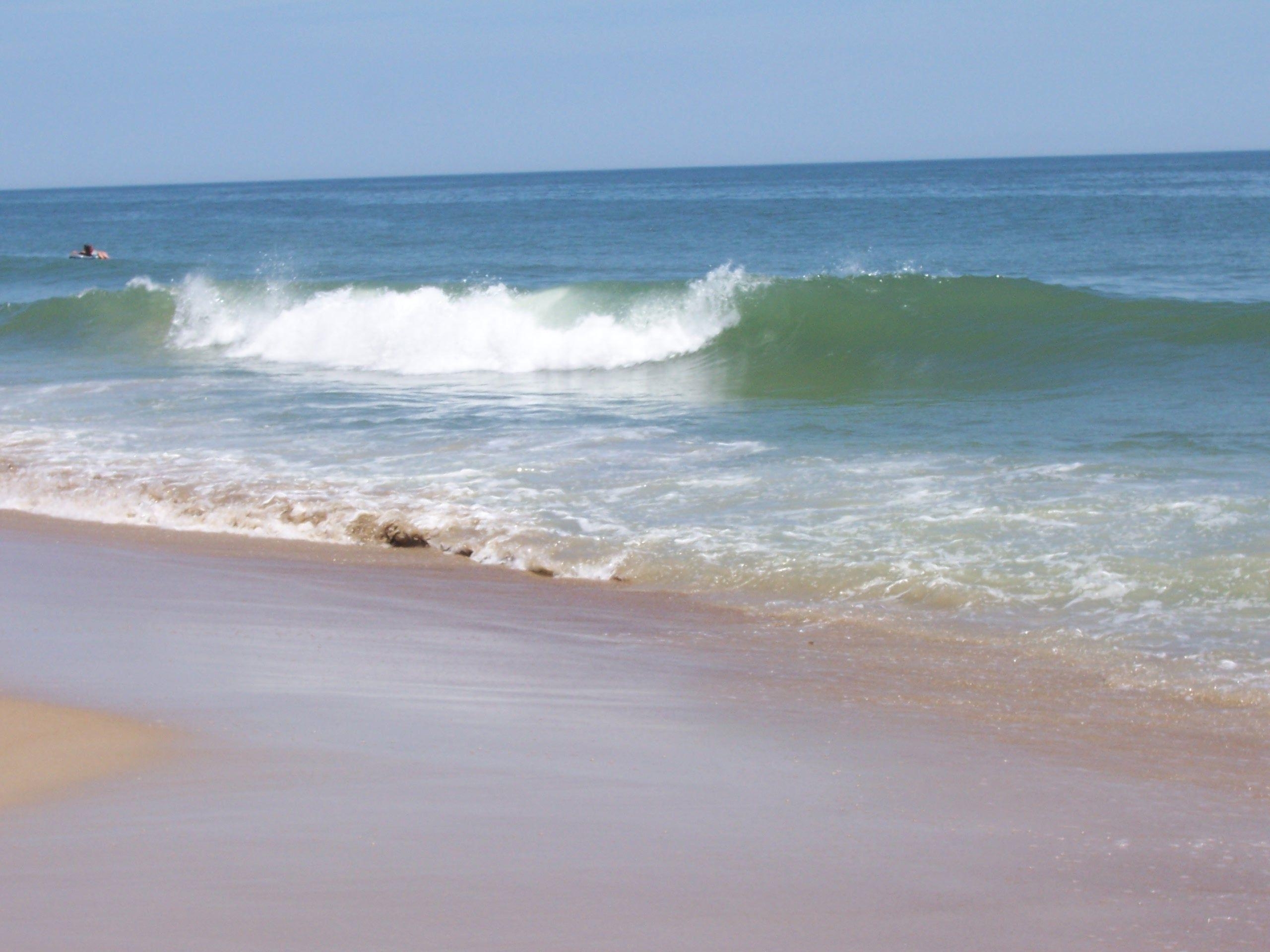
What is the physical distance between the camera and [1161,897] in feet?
10.1

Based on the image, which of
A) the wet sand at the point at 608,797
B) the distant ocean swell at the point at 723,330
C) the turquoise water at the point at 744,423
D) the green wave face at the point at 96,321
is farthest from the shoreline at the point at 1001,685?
the green wave face at the point at 96,321

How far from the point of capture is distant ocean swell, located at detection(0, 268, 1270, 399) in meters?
14.1

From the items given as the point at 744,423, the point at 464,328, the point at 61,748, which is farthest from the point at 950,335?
the point at 61,748

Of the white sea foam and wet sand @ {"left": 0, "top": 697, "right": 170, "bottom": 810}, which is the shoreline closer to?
wet sand @ {"left": 0, "top": 697, "right": 170, "bottom": 810}

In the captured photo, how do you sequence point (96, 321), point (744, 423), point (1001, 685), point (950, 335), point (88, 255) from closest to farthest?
point (1001, 685)
point (744, 423)
point (950, 335)
point (96, 321)
point (88, 255)

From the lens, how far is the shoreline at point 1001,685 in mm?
4184

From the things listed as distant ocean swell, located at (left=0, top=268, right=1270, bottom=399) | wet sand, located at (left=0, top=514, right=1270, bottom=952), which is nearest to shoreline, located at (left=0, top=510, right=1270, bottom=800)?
wet sand, located at (left=0, top=514, right=1270, bottom=952)

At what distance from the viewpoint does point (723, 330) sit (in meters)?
16.5

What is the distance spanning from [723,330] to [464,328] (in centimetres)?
372

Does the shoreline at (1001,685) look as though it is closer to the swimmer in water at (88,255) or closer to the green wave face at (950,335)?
the green wave face at (950,335)

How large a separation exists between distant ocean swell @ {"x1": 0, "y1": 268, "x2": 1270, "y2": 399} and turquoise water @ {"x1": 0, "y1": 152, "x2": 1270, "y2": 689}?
7cm

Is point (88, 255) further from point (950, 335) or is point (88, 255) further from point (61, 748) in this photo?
point (61, 748)

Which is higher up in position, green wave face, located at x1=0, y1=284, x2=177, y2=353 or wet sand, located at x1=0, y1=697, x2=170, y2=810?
green wave face, located at x1=0, y1=284, x2=177, y2=353

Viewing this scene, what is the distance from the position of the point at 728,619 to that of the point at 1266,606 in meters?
2.39
